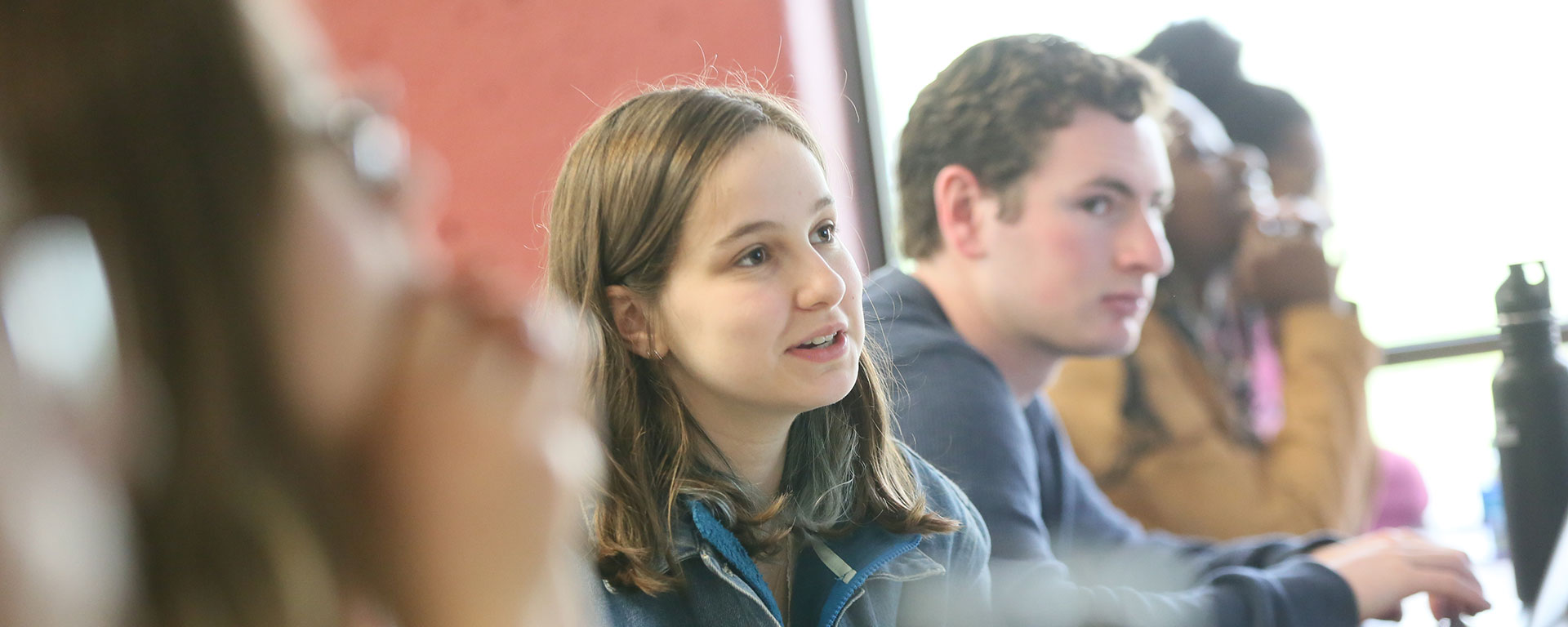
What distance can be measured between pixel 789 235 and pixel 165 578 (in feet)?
2.20

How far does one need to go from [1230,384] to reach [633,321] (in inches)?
46.7

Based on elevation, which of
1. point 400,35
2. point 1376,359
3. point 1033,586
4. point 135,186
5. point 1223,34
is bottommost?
point 1033,586

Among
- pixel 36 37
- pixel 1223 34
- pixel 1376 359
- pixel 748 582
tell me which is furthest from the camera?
pixel 1223 34

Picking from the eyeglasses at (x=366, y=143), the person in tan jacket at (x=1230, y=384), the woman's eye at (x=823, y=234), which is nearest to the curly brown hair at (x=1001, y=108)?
the person in tan jacket at (x=1230, y=384)

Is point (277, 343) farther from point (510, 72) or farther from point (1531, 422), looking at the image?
point (510, 72)

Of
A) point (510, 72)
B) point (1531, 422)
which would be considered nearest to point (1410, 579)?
point (1531, 422)

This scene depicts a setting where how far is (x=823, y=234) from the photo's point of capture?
37.5 inches

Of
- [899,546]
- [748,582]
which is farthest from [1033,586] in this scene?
[748,582]

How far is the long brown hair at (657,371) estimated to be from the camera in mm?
883

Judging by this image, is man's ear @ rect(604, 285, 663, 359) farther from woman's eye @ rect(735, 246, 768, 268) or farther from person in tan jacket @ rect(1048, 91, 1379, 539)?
person in tan jacket @ rect(1048, 91, 1379, 539)

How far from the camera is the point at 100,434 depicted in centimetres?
26

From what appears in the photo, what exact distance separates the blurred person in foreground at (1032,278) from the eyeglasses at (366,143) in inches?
36.5

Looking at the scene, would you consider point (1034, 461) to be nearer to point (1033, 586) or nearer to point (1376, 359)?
point (1033, 586)

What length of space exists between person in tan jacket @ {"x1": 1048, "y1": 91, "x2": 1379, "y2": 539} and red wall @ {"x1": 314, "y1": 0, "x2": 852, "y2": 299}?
1.96ft
